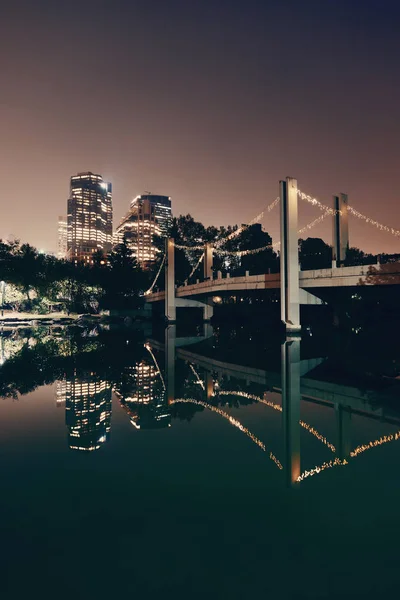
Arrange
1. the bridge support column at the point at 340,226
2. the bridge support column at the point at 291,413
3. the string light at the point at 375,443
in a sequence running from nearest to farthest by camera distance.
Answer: the bridge support column at the point at 291,413 → the string light at the point at 375,443 → the bridge support column at the point at 340,226

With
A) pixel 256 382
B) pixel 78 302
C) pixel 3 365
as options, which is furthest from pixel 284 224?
pixel 78 302

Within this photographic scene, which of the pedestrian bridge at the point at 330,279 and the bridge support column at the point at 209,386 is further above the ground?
the pedestrian bridge at the point at 330,279

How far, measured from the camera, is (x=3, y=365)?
689 inches

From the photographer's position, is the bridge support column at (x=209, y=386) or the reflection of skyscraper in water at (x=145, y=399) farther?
the bridge support column at (x=209, y=386)

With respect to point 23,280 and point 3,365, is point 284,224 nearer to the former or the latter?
point 3,365

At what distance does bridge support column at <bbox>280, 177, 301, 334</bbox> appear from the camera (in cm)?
3041

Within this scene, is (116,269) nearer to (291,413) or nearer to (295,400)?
(295,400)

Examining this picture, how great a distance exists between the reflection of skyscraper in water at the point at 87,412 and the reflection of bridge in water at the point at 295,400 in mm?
2001

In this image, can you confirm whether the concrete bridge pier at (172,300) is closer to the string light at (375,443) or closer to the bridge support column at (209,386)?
the bridge support column at (209,386)

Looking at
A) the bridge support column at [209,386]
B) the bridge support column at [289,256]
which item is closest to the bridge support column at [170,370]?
the bridge support column at [209,386]

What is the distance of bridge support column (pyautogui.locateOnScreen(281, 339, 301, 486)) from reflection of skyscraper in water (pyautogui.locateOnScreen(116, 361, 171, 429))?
2.73m

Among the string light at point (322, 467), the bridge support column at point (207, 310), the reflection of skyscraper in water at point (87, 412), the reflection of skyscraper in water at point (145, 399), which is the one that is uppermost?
the bridge support column at point (207, 310)

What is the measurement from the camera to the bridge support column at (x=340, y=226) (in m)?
35.0

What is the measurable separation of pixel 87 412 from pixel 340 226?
3122 cm
